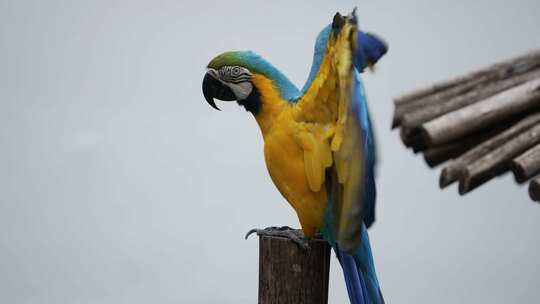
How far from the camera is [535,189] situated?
2.13m

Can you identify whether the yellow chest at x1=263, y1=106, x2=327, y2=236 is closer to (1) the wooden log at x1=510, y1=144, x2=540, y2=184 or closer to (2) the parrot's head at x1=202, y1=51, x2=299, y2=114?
(2) the parrot's head at x1=202, y1=51, x2=299, y2=114

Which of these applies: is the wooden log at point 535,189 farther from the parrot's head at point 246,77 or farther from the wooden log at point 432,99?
the parrot's head at point 246,77

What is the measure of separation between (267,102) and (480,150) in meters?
0.98

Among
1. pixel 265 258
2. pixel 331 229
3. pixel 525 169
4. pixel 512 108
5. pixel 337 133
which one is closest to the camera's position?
pixel 525 169

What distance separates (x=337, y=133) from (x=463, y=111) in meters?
0.48

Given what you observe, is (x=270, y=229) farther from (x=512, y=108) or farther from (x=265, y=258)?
(x=512, y=108)

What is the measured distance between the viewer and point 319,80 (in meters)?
2.52

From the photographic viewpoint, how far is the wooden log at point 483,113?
7.06 ft

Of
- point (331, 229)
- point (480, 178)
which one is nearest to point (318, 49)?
point (331, 229)

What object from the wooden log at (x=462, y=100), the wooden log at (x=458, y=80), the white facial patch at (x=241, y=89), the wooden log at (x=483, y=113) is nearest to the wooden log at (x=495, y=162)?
the wooden log at (x=483, y=113)

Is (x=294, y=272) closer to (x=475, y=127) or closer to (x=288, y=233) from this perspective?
(x=288, y=233)

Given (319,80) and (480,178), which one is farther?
(319,80)

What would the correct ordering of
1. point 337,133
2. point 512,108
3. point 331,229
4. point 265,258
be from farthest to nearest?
point 265,258, point 331,229, point 337,133, point 512,108

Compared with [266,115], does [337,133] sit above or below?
below
